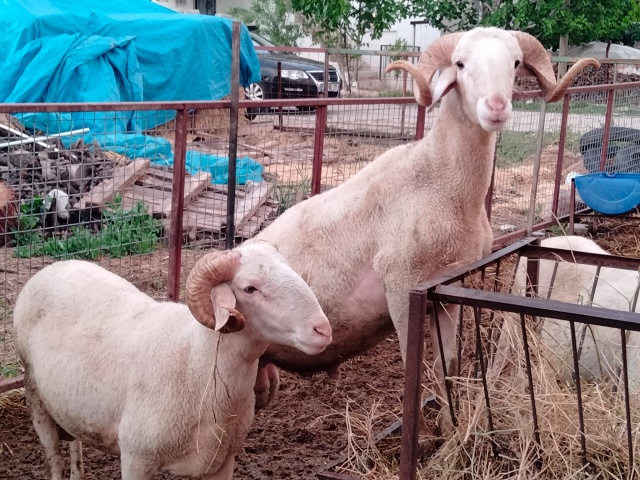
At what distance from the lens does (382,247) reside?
4344 millimetres

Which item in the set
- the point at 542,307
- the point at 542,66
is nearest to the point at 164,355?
the point at 542,307

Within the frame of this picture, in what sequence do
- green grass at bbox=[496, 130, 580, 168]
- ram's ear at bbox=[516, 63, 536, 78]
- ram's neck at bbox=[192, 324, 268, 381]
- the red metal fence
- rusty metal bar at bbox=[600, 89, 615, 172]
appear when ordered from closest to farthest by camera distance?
ram's neck at bbox=[192, 324, 268, 381] → ram's ear at bbox=[516, 63, 536, 78] → the red metal fence → rusty metal bar at bbox=[600, 89, 615, 172] → green grass at bbox=[496, 130, 580, 168]

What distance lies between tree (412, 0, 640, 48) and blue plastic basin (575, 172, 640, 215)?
13373 millimetres

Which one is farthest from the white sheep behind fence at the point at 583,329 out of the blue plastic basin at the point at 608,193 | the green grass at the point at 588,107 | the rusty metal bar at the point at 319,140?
the green grass at the point at 588,107

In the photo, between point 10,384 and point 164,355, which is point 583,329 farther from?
point 10,384

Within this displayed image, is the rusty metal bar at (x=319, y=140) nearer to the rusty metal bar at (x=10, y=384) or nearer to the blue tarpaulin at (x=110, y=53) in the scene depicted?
the rusty metal bar at (x=10, y=384)

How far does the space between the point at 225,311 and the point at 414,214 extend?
1.48 m

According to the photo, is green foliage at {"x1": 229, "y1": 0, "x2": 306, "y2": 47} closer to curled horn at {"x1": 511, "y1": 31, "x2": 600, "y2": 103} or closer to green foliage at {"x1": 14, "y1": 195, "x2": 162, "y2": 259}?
green foliage at {"x1": 14, "y1": 195, "x2": 162, "y2": 259}

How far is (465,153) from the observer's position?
4.28 metres

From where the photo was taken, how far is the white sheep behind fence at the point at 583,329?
12.8ft

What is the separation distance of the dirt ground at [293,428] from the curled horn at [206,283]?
112 centimetres

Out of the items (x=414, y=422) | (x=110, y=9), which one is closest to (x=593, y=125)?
(x=414, y=422)

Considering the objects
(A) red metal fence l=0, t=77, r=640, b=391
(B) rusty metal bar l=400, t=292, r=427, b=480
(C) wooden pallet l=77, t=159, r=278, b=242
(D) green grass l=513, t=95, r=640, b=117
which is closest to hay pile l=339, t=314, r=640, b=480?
(B) rusty metal bar l=400, t=292, r=427, b=480

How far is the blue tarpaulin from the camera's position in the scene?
12383mm
